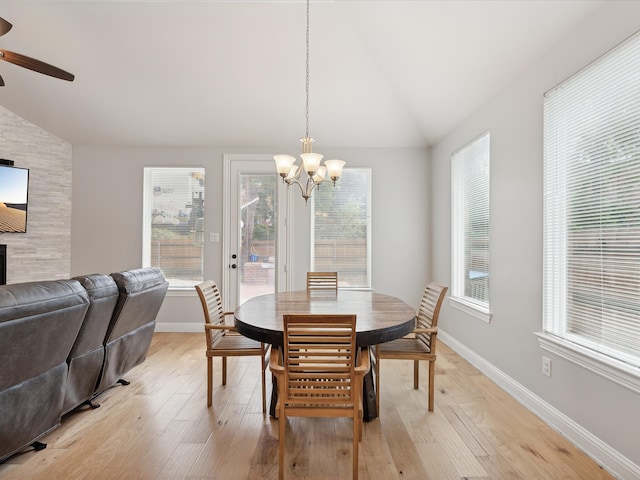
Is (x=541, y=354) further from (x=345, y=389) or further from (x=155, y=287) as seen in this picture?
(x=155, y=287)

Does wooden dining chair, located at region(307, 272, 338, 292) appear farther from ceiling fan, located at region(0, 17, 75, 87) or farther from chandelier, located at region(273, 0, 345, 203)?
ceiling fan, located at region(0, 17, 75, 87)

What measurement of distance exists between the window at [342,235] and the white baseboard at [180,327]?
1.77m

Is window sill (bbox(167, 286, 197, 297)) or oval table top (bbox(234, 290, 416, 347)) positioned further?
window sill (bbox(167, 286, 197, 297))

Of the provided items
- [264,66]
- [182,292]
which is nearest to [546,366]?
[264,66]

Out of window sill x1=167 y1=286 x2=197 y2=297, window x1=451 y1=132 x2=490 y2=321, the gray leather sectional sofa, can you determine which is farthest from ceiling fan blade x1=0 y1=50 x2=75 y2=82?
window x1=451 y1=132 x2=490 y2=321

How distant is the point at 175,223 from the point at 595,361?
15.1ft

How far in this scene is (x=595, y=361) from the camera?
1.96 metres

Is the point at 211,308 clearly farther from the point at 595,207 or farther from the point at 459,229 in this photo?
the point at 459,229

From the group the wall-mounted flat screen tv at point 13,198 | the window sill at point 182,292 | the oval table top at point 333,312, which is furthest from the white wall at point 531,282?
the wall-mounted flat screen tv at point 13,198

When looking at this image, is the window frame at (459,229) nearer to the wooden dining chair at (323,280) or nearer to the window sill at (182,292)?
the wooden dining chair at (323,280)

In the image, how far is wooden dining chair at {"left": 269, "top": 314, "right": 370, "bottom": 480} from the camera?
65.2 inches

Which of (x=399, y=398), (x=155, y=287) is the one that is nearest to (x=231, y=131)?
(x=155, y=287)

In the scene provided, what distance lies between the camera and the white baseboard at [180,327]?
477 cm

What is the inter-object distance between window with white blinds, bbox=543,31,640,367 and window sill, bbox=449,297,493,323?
0.78m
